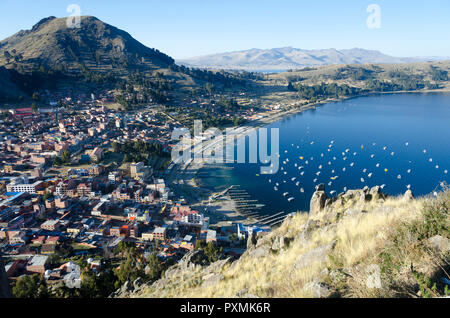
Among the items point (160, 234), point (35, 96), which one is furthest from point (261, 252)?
point (35, 96)

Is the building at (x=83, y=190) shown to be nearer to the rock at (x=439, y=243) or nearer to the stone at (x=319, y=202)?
the stone at (x=319, y=202)

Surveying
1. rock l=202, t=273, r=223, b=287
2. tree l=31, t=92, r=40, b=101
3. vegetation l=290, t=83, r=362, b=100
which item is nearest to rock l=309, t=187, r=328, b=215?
rock l=202, t=273, r=223, b=287

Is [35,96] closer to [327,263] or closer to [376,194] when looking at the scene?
[376,194]

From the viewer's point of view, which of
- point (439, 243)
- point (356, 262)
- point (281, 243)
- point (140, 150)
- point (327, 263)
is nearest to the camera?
point (439, 243)

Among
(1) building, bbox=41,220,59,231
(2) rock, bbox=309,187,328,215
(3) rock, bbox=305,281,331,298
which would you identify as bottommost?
(1) building, bbox=41,220,59,231

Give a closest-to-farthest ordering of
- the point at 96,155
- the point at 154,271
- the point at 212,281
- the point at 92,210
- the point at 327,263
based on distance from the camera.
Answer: the point at 327,263
the point at 212,281
the point at 154,271
the point at 92,210
the point at 96,155

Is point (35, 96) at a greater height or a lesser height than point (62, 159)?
greater

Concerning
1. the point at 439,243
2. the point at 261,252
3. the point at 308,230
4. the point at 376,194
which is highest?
the point at 439,243

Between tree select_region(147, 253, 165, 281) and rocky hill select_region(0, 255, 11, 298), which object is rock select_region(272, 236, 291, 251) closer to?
rocky hill select_region(0, 255, 11, 298)
